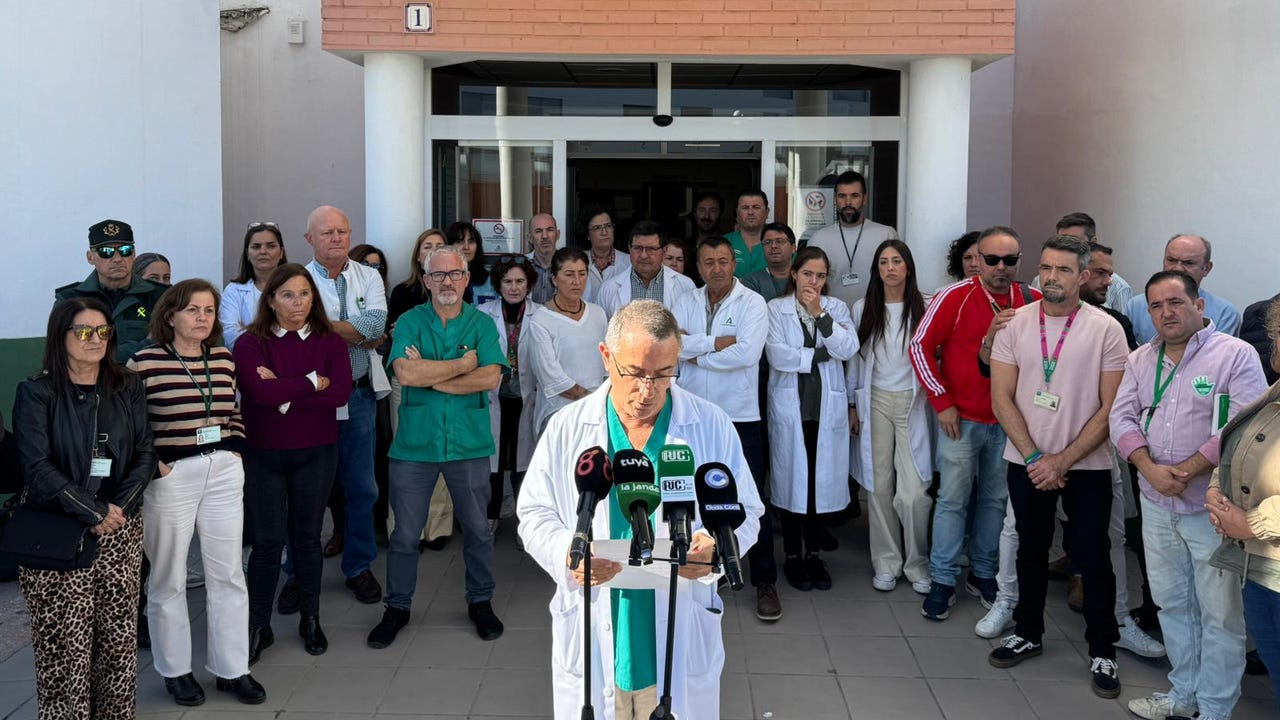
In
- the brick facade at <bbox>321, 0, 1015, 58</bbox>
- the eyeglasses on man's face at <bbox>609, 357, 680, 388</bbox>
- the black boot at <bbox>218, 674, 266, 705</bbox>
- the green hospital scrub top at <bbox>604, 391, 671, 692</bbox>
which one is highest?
the brick facade at <bbox>321, 0, 1015, 58</bbox>

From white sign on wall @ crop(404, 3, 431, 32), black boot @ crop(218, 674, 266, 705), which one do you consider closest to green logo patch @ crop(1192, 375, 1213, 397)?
black boot @ crop(218, 674, 266, 705)

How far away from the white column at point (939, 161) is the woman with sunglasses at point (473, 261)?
297 cm

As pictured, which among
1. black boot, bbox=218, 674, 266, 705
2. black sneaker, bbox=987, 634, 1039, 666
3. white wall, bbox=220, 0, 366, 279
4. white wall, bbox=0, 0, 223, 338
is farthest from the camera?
white wall, bbox=220, 0, 366, 279

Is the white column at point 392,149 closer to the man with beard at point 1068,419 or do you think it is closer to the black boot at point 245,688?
the black boot at point 245,688

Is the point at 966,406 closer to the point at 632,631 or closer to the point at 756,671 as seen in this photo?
the point at 756,671

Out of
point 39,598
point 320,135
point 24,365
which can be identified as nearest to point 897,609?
point 39,598

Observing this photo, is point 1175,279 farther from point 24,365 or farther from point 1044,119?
point 24,365

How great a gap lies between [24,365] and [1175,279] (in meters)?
6.47

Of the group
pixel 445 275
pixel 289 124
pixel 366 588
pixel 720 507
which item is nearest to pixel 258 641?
pixel 366 588

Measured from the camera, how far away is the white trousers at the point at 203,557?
4.18 meters

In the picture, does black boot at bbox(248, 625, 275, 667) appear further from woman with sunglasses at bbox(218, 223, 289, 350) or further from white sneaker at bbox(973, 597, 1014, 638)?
white sneaker at bbox(973, 597, 1014, 638)

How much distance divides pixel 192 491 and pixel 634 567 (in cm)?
252

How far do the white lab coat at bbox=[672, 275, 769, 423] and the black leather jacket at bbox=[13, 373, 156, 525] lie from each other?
2.74 meters

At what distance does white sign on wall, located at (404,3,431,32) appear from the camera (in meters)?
6.81
